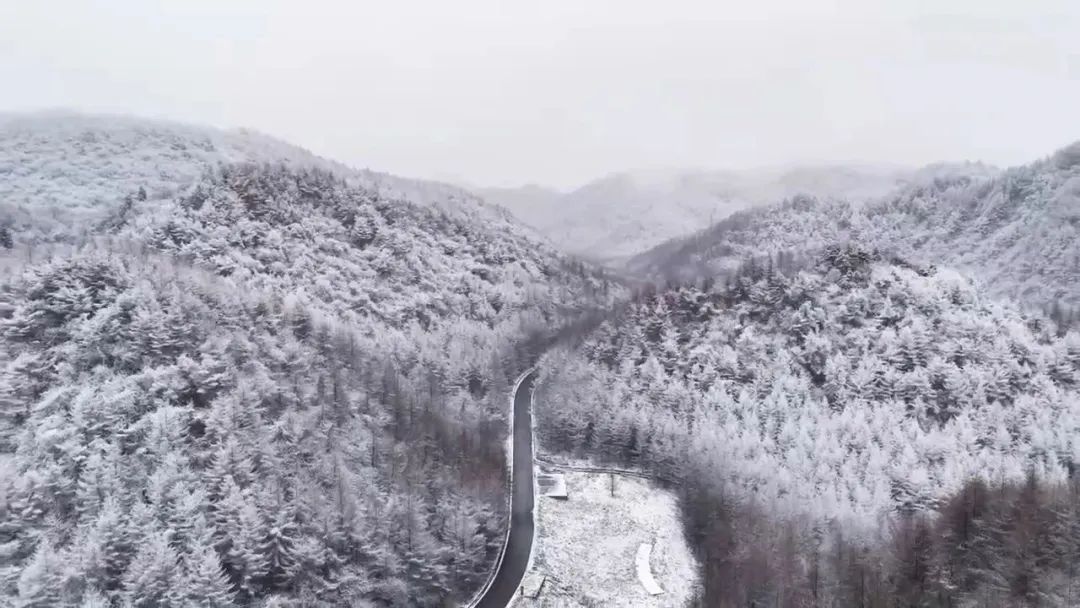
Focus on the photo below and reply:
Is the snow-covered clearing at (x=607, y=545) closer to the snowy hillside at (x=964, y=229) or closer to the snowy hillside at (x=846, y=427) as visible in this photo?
the snowy hillside at (x=846, y=427)

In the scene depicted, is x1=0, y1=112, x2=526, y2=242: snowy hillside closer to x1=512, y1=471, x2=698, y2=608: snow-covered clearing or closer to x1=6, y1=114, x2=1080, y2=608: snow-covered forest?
x1=6, y1=114, x2=1080, y2=608: snow-covered forest


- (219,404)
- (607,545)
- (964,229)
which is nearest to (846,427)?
(607,545)

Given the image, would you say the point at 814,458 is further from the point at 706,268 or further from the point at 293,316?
the point at 706,268

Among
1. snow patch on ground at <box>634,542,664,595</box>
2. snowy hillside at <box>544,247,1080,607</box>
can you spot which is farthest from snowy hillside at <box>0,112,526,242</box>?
snow patch on ground at <box>634,542,664,595</box>

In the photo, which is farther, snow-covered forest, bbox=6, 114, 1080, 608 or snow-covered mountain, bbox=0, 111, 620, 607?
snow-covered forest, bbox=6, 114, 1080, 608

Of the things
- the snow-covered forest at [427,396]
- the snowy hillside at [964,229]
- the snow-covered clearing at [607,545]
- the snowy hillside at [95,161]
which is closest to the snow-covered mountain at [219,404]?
the snow-covered forest at [427,396]

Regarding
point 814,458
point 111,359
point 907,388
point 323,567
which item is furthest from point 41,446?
Answer: point 907,388
